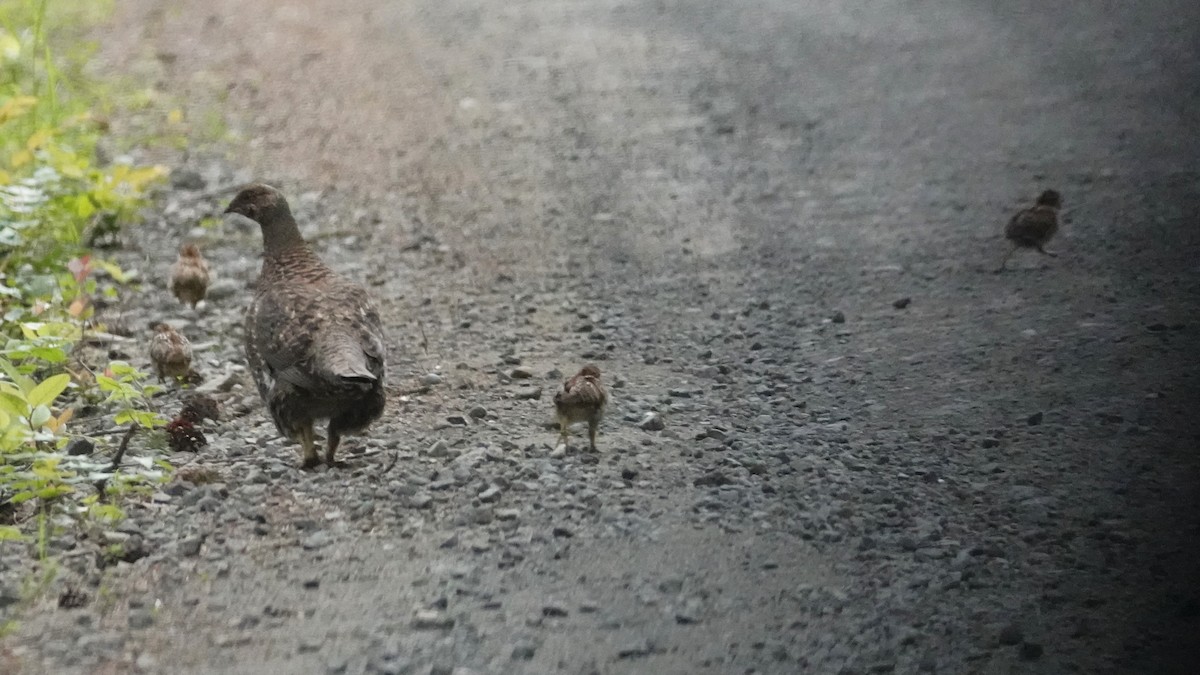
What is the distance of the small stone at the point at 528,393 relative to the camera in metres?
6.33

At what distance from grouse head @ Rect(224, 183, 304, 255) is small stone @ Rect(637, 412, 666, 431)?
174 cm

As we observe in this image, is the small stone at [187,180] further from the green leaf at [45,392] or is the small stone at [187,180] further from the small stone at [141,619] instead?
the small stone at [141,619]

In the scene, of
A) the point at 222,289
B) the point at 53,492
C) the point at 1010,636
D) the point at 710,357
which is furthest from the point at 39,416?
the point at 1010,636

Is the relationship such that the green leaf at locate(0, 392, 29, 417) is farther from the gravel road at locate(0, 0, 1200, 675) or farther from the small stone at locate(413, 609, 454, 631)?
the small stone at locate(413, 609, 454, 631)

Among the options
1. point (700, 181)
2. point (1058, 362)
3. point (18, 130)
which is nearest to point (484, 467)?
point (1058, 362)

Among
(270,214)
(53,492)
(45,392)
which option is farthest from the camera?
(270,214)

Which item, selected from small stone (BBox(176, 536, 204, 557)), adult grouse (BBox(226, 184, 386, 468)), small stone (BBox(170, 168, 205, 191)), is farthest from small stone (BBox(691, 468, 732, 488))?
small stone (BBox(170, 168, 205, 191))

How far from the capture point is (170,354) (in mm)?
6477

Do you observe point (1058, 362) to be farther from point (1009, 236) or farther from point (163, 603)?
point (163, 603)

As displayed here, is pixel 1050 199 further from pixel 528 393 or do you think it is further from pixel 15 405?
pixel 15 405

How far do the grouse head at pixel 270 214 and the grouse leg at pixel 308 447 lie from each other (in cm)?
109

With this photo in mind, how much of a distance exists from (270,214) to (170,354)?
0.77m

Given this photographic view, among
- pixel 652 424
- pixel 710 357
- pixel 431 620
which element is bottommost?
pixel 431 620

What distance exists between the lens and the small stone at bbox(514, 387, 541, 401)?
6332 mm
